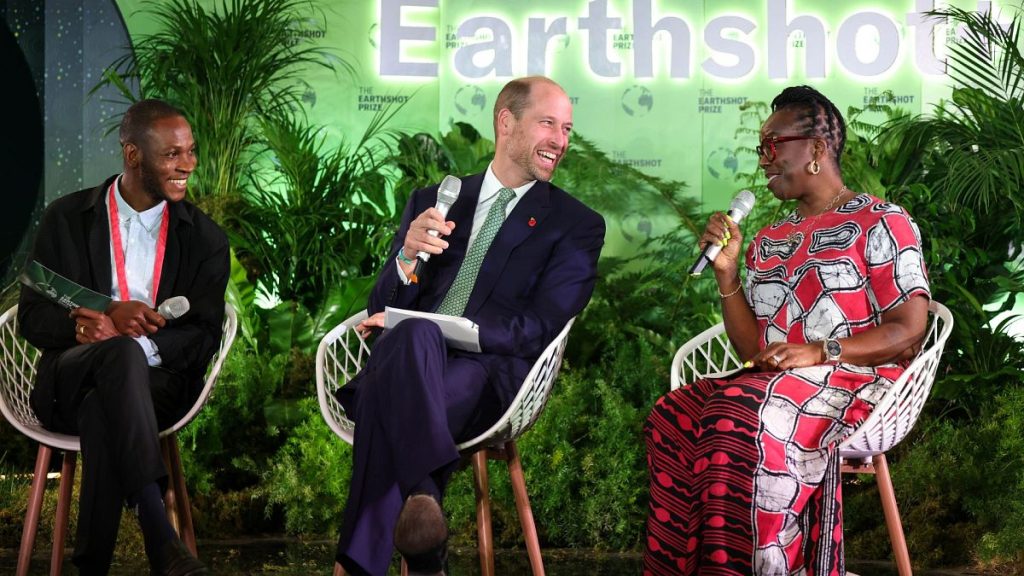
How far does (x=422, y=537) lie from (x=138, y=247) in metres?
1.54

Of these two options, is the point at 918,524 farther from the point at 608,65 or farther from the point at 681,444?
the point at 608,65

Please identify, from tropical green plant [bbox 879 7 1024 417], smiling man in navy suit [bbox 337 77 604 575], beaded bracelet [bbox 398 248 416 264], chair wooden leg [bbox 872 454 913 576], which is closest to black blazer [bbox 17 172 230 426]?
smiling man in navy suit [bbox 337 77 604 575]

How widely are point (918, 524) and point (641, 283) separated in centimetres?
192

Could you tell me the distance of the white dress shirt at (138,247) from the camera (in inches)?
144

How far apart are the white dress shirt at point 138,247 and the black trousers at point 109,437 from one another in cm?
34

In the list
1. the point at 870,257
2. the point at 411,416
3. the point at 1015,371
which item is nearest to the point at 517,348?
the point at 411,416

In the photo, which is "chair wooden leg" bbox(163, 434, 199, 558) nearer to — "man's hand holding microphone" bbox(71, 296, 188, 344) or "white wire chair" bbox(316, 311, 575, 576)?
"man's hand holding microphone" bbox(71, 296, 188, 344)

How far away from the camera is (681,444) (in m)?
3.15

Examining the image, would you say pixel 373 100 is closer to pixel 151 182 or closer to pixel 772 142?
pixel 151 182

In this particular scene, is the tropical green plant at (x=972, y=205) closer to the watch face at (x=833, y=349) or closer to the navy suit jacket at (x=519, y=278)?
the watch face at (x=833, y=349)

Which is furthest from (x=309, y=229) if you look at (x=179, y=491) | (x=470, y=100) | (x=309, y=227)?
(x=179, y=491)

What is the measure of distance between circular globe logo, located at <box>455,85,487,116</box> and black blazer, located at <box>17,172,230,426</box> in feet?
10.6

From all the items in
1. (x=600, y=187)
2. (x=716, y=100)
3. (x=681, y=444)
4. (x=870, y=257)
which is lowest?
(x=681, y=444)

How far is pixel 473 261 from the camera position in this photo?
3.59 metres
